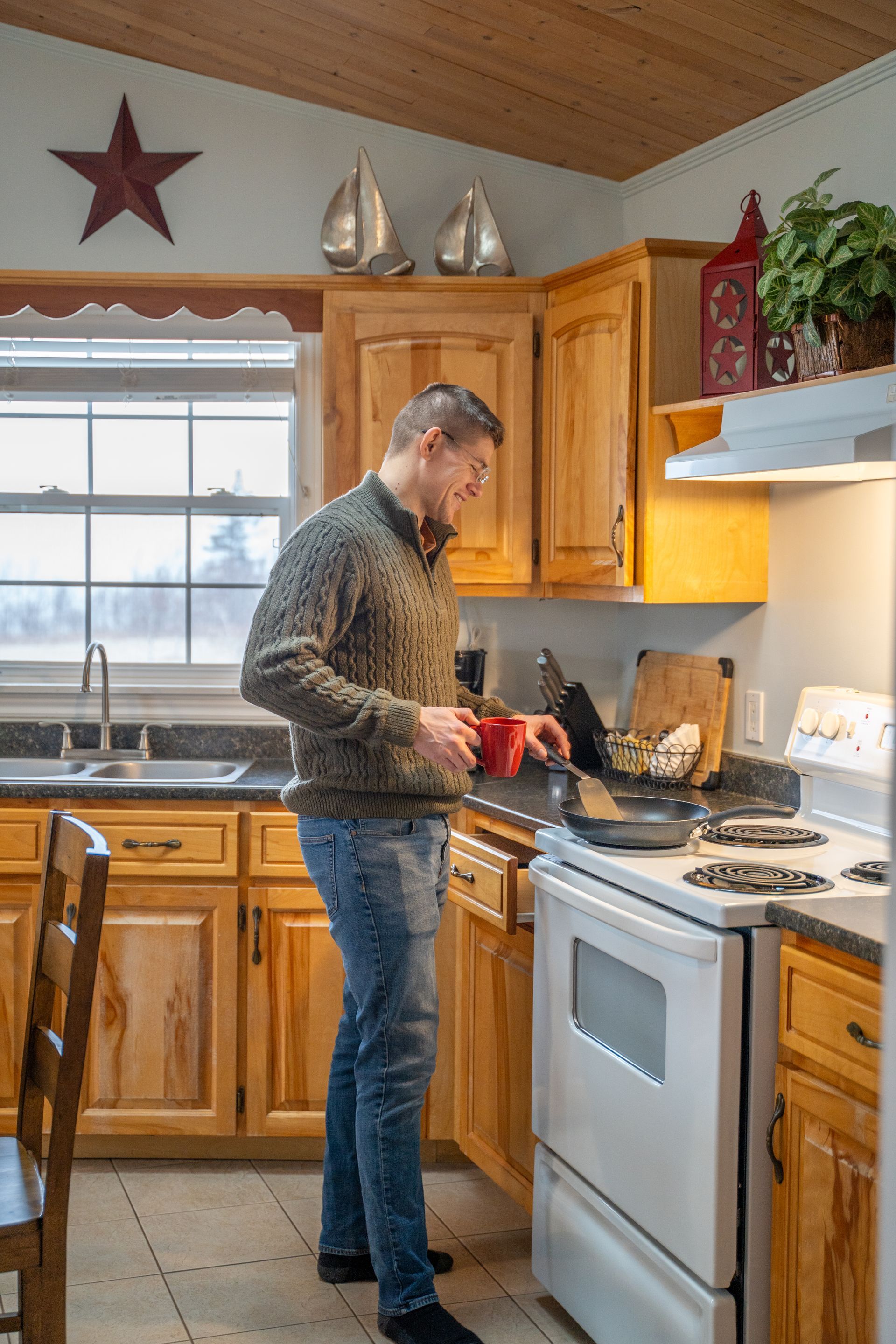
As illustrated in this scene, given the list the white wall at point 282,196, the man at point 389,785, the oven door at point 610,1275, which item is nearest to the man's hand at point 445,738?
the man at point 389,785

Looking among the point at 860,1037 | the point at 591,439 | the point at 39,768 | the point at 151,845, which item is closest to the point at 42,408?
the point at 39,768

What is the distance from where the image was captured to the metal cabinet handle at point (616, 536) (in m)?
2.59

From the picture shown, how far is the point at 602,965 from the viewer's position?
6.50 ft

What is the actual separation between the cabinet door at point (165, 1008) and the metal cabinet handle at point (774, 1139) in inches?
57.4

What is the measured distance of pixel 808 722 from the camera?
2266 millimetres

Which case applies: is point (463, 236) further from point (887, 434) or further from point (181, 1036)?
point (181, 1036)

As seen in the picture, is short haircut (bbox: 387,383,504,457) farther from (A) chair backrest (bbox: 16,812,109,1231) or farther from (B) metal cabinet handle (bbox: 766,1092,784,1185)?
(B) metal cabinet handle (bbox: 766,1092,784,1185)

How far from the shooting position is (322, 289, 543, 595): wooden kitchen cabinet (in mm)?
2928

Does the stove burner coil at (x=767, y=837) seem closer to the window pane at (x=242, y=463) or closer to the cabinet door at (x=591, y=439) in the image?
the cabinet door at (x=591, y=439)

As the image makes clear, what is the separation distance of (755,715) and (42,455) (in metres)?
2.12

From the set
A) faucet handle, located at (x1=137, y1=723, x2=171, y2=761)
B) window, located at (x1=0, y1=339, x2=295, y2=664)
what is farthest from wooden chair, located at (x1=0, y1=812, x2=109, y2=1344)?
window, located at (x1=0, y1=339, x2=295, y2=664)

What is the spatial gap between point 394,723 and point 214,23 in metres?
2.05

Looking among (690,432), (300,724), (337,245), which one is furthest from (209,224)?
(300,724)

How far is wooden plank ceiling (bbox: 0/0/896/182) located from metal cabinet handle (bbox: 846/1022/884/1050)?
179 cm
